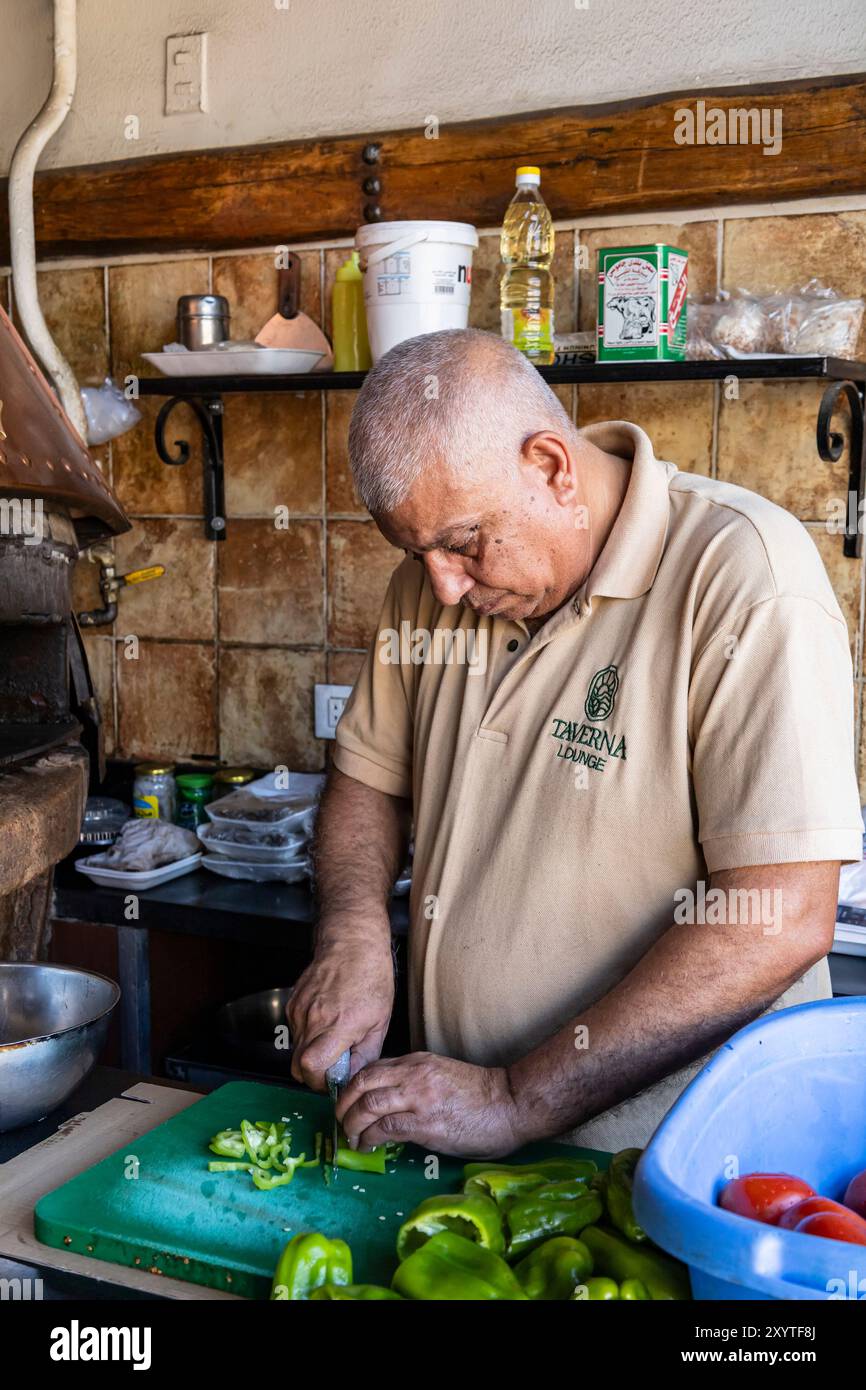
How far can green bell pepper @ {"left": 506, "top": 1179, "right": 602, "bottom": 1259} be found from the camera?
116 centimetres

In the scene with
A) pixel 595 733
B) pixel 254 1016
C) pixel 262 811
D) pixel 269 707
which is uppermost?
pixel 595 733

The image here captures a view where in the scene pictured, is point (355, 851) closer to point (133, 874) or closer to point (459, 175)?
point (133, 874)

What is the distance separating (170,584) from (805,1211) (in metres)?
2.27

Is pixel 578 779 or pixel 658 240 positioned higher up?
pixel 658 240

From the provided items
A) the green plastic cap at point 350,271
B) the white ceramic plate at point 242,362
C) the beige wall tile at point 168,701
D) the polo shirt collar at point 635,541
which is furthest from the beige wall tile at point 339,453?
the polo shirt collar at point 635,541

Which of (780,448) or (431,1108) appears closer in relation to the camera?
(431,1108)

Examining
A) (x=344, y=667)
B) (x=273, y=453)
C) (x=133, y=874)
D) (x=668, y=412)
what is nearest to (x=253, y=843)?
(x=133, y=874)

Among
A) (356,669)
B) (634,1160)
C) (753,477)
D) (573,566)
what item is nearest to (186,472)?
(356,669)

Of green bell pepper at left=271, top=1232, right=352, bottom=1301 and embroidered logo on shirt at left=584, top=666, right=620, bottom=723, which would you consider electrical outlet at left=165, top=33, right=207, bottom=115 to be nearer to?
embroidered logo on shirt at left=584, top=666, right=620, bottom=723

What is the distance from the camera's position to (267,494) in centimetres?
289

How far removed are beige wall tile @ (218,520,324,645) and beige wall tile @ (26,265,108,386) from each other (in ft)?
1.66

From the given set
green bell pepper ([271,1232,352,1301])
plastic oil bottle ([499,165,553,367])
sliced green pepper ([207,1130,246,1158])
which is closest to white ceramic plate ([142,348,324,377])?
plastic oil bottle ([499,165,553,367])

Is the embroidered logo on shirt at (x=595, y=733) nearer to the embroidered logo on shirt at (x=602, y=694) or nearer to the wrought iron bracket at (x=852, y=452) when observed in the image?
the embroidered logo on shirt at (x=602, y=694)

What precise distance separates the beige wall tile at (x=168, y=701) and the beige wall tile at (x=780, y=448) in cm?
122
